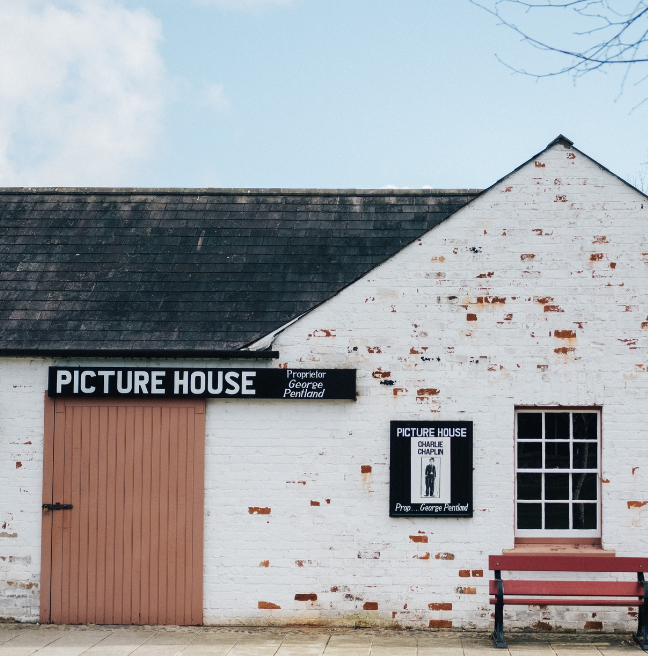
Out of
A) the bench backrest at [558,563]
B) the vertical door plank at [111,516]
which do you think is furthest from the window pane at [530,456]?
the vertical door plank at [111,516]

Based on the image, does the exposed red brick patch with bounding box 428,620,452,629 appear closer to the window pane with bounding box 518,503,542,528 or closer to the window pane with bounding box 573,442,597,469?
the window pane with bounding box 518,503,542,528

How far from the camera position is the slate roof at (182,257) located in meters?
8.43

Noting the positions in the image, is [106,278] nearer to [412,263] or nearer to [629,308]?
[412,263]

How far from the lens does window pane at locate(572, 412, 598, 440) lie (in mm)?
7984

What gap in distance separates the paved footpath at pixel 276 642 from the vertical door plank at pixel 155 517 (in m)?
0.27

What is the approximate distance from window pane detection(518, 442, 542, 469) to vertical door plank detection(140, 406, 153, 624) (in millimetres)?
4222

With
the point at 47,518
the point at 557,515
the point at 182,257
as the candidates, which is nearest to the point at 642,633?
the point at 557,515

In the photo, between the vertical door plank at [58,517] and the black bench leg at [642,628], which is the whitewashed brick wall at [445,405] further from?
the vertical door plank at [58,517]

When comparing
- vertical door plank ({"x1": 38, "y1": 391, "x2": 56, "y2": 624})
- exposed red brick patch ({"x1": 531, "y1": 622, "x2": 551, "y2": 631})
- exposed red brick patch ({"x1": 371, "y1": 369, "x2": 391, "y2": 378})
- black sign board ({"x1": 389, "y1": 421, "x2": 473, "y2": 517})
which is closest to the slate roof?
vertical door plank ({"x1": 38, "y1": 391, "x2": 56, "y2": 624})

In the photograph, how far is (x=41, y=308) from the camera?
8758 millimetres

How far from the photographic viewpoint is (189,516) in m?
7.92

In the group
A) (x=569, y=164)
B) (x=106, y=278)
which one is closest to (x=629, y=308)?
(x=569, y=164)

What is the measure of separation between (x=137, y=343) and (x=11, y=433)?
1.76 metres

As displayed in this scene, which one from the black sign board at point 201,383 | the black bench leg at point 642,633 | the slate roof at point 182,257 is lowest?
the black bench leg at point 642,633
